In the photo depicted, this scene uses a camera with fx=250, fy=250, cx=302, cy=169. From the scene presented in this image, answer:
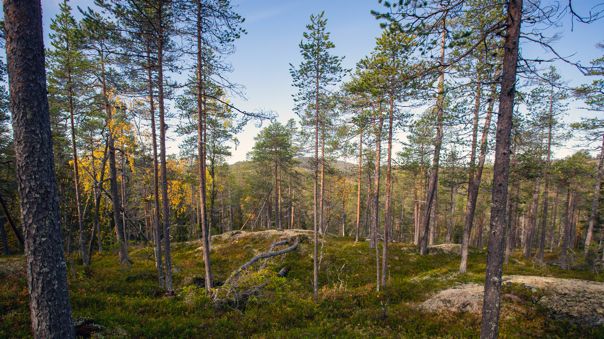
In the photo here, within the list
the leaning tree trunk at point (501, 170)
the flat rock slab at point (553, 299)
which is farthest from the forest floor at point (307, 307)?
the leaning tree trunk at point (501, 170)

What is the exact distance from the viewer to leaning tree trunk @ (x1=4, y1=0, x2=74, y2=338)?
3539 mm

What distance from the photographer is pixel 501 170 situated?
507 centimetres

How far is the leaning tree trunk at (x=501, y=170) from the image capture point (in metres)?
5.00

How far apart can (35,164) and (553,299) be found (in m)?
16.3

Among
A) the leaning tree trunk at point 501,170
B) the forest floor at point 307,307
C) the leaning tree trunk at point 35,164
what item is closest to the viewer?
the leaning tree trunk at point 35,164

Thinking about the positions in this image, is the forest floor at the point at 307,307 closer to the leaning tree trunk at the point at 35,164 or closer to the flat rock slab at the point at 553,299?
the flat rock slab at the point at 553,299

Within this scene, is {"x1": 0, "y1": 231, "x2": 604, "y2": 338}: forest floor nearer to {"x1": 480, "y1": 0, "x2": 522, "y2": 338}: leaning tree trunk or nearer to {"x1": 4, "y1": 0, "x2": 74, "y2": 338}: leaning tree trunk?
{"x1": 4, "y1": 0, "x2": 74, "y2": 338}: leaning tree trunk

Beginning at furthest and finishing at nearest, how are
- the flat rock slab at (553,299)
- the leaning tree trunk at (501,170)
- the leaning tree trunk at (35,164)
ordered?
the flat rock slab at (553,299)
the leaning tree trunk at (501,170)
the leaning tree trunk at (35,164)

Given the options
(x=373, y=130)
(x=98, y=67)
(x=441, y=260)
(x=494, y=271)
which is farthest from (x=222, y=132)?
(x=441, y=260)

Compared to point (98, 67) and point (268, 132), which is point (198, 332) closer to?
point (98, 67)

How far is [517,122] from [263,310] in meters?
15.1

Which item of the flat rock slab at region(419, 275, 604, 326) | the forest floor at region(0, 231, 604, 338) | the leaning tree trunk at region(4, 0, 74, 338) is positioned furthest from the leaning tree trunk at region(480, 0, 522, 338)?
the leaning tree trunk at region(4, 0, 74, 338)

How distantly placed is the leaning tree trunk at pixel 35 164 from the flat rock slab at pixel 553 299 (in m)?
12.0

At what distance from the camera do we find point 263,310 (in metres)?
9.89
